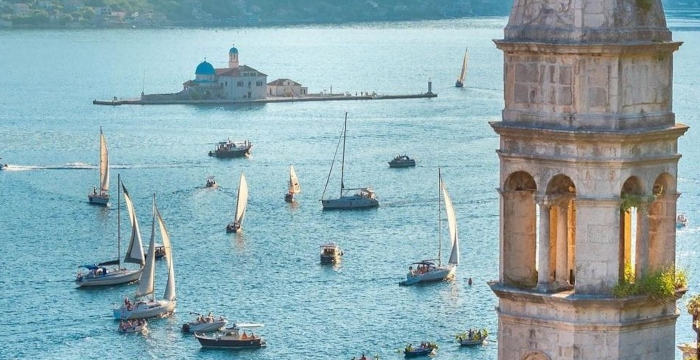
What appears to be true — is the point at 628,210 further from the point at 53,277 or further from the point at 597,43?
the point at 53,277

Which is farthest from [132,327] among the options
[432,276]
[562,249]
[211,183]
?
[562,249]

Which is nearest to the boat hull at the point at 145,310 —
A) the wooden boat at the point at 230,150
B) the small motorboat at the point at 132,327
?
the small motorboat at the point at 132,327

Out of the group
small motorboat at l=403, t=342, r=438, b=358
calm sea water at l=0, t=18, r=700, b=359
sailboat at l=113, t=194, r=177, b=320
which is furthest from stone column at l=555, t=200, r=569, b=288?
sailboat at l=113, t=194, r=177, b=320

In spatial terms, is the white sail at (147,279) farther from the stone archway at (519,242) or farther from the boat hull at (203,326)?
the stone archway at (519,242)

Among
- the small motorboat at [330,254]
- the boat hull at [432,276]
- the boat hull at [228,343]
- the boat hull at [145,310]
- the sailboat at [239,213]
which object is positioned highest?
the sailboat at [239,213]

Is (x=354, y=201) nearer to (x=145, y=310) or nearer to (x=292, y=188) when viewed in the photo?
(x=292, y=188)

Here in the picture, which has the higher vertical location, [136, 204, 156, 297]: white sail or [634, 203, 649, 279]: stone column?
[634, 203, 649, 279]: stone column

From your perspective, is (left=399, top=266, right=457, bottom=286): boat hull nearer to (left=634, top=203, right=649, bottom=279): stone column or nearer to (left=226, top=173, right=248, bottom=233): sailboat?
(left=226, top=173, right=248, bottom=233): sailboat
